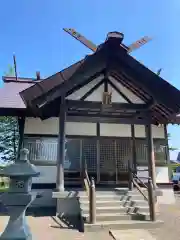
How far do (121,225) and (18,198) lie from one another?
118 inches

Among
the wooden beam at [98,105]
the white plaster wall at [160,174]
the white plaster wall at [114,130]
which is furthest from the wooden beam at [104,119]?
the white plaster wall at [160,174]

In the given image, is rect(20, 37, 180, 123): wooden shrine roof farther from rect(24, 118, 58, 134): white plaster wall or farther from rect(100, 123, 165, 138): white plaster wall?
rect(100, 123, 165, 138): white plaster wall

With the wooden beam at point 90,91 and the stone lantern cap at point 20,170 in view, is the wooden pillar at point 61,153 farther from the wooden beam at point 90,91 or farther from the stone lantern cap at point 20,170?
the stone lantern cap at point 20,170

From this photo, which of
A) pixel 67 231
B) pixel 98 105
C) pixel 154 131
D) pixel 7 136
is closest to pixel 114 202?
pixel 67 231

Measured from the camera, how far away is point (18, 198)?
9.86 feet

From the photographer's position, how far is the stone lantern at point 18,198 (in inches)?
116

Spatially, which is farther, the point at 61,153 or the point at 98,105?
the point at 98,105

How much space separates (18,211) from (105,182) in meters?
5.91

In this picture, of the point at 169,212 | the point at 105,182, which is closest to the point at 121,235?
the point at 169,212

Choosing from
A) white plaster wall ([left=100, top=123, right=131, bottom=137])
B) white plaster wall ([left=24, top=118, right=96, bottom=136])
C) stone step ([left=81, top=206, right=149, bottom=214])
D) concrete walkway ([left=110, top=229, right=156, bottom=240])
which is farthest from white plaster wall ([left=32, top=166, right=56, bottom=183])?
concrete walkway ([left=110, top=229, right=156, bottom=240])

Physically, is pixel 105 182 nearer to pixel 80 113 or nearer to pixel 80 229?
pixel 80 113

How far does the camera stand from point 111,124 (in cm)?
917

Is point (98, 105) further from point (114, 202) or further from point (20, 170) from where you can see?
point (20, 170)

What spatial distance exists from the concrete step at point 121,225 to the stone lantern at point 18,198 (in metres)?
2.15
